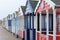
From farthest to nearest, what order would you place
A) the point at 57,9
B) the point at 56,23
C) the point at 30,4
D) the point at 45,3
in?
the point at 30,4 < the point at 45,3 < the point at 56,23 < the point at 57,9

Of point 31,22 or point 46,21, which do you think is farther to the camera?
point 31,22

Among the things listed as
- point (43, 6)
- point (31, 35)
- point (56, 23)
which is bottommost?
point (31, 35)

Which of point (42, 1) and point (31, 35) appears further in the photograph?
point (31, 35)

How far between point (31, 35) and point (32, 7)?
1.82 m

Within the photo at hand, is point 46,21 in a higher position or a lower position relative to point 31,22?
higher

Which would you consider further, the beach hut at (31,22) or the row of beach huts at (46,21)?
the beach hut at (31,22)

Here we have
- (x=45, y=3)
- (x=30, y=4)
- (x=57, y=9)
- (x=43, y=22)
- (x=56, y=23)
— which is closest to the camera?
(x=57, y=9)

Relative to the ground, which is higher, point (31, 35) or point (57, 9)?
point (57, 9)

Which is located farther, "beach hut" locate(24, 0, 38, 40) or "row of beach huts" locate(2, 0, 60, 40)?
"beach hut" locate(24, 0, 38, 40)

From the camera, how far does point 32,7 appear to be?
1462cm

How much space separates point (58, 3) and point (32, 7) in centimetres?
527

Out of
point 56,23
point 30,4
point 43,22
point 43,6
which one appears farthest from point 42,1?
point 30,4

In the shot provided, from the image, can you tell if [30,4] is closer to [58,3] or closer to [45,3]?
[45,3]

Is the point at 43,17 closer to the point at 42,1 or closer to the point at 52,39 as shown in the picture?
the point at 42,1
